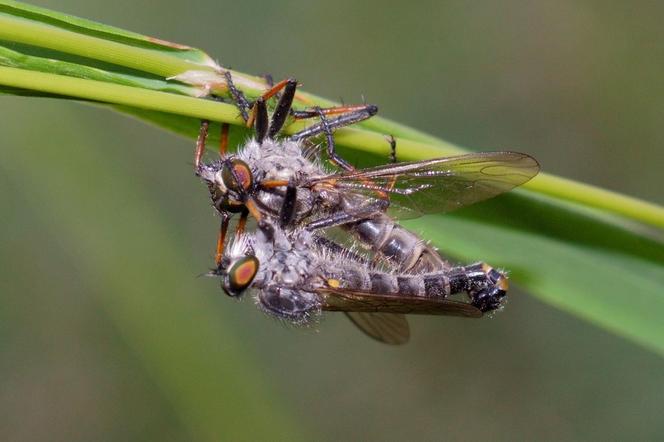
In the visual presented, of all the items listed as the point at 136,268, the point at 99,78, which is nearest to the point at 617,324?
the point at 99,78

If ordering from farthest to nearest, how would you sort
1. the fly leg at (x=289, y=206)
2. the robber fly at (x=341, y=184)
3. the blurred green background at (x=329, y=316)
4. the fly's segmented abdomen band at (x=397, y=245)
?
the blurred green background at (x=329, y=316), the fly's segmented abdomen band at (x=397, y=245), the fly leg at (x=289, y=206), the robber fly at (x=341, y=184)

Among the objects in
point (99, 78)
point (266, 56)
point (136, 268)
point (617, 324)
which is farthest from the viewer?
point (266, 56)

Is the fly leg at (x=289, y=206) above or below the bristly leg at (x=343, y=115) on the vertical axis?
below

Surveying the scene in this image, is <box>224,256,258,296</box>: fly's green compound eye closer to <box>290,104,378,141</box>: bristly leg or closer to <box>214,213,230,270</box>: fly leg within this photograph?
<box>214,213,230,270</box>: fly leg

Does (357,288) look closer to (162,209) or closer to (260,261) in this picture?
(260,261)

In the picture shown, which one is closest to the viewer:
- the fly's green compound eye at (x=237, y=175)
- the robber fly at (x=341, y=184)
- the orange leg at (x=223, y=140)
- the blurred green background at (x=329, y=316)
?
the robber fly at (x=341, y=184)

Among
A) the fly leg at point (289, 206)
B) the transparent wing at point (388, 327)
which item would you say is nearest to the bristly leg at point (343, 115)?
the fly leg at point (289, 206)

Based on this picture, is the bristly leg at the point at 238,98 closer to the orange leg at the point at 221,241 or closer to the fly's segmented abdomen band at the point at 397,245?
the orange leg at the point at 221,241
